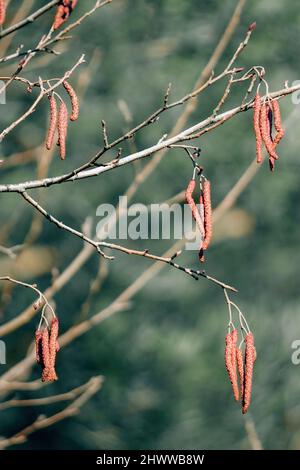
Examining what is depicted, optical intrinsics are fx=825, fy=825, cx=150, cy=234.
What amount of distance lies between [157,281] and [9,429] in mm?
1008

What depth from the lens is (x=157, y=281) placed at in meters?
4.13

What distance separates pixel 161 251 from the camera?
4047 millimetres

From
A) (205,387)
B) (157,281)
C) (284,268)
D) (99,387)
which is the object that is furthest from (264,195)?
(99,387)

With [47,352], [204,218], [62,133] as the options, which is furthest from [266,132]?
[47,352]

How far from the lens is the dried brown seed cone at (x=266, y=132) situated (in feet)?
5.83

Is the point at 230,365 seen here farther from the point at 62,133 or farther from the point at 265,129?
the point at 62,133

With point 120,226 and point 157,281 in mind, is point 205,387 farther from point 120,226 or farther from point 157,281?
point 120,226

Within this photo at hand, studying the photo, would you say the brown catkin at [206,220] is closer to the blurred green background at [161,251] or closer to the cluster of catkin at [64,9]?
the cluster of catkin at [64,9]

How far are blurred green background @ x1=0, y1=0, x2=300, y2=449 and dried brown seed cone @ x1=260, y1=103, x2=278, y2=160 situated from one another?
2.19 metres

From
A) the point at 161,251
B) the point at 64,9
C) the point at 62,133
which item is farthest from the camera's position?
the point at 161,251

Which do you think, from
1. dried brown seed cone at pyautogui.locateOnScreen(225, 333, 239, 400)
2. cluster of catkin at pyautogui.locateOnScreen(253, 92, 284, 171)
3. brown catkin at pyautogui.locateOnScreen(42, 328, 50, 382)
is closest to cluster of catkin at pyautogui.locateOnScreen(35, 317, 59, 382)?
brown catkin at pyautogui.locateOnScreen(42, 328, 50, 382)

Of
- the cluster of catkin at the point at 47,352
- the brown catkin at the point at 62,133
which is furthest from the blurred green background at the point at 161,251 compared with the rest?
the brown catkin at the point at 62,133

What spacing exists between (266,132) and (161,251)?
2274 millimetres

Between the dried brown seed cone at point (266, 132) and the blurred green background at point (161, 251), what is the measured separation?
219 cm
